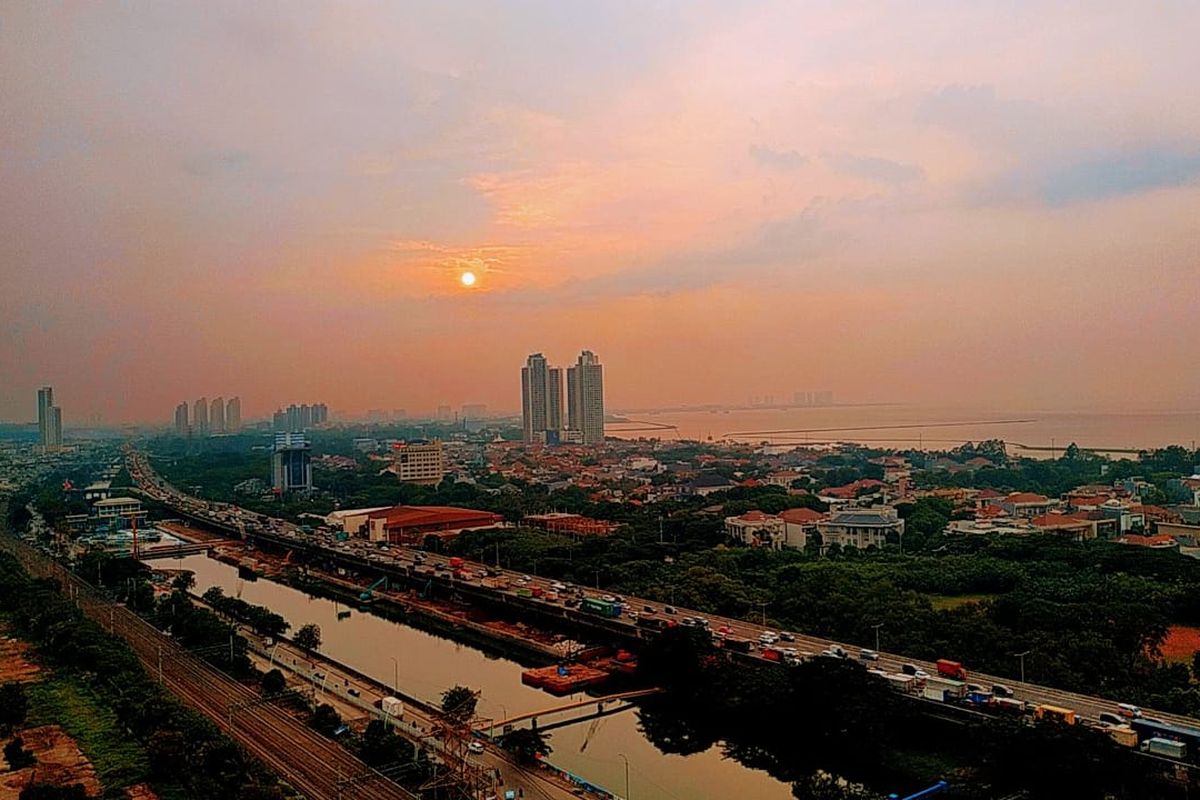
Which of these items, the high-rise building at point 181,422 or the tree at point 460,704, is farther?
the high-rise building at point 181,422

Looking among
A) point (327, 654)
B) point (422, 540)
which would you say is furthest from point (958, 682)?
point (422, 540)

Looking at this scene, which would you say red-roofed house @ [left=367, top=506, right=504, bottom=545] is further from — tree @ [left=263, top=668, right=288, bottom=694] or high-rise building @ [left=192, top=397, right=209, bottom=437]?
high-rise building @ [left=192, top=397, right=209, bottom=437]

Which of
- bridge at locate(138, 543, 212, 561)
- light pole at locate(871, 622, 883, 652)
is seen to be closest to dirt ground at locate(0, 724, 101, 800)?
light pole at locate(871, 622, 883, 652)

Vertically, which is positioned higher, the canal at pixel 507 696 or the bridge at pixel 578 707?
the bridge at pixel 578 707

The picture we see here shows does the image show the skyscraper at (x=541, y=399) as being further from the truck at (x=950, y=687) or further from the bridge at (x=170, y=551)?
the truck at (x=950, y=687)

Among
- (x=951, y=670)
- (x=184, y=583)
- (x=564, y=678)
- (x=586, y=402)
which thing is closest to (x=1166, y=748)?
(x=951, y=670)

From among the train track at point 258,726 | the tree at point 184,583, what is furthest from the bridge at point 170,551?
the train track at point 258,726

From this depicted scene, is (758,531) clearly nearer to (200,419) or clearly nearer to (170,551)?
(170,551)
